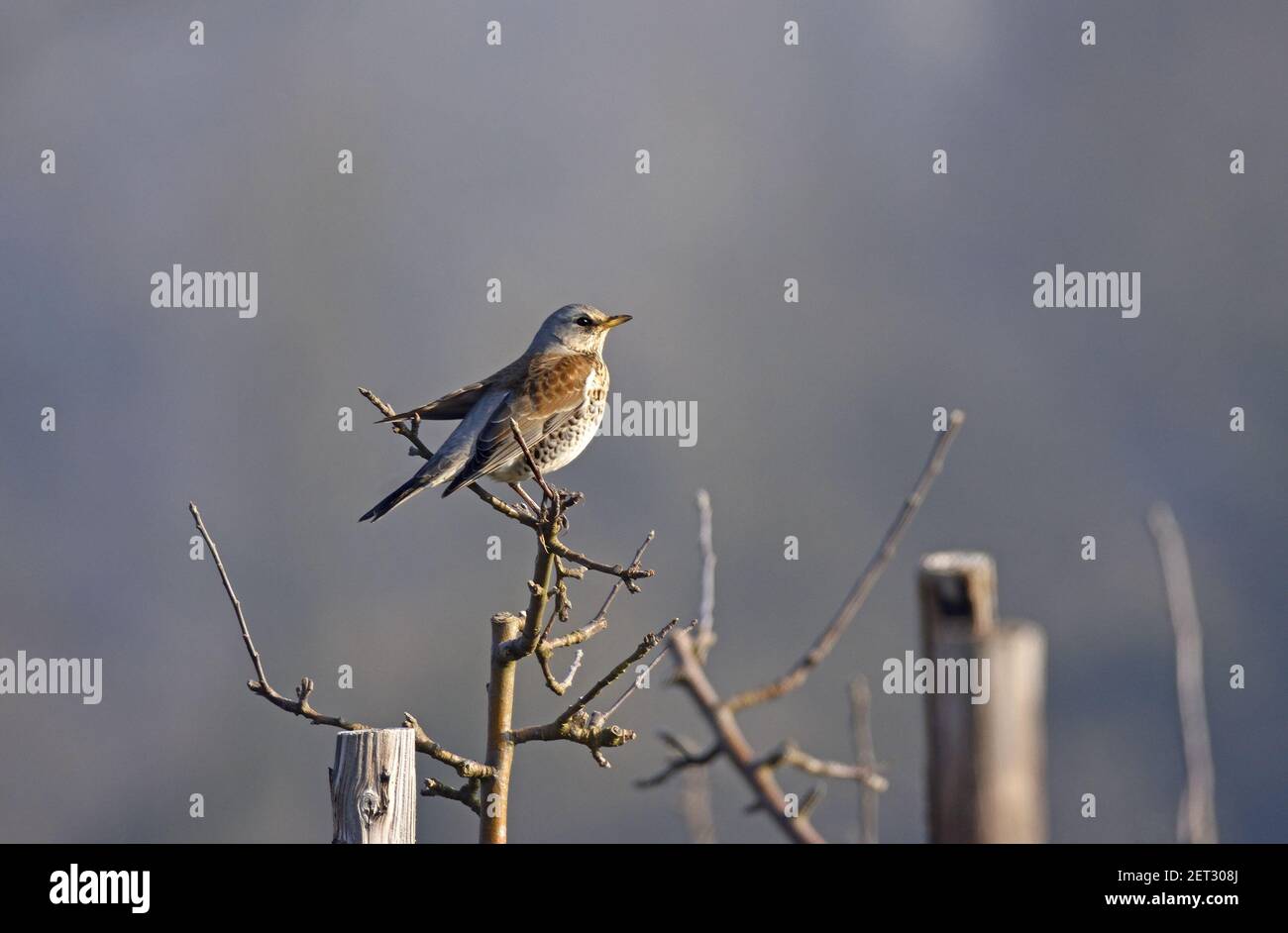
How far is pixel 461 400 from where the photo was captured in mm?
6598

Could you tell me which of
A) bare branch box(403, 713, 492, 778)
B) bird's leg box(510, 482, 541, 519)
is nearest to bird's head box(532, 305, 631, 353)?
bird's leg box(510, 482, 541, 519)

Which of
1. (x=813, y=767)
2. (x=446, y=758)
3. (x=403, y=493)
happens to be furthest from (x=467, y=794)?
(x=813, y=767)

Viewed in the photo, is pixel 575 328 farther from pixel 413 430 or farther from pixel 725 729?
pixel 725 729

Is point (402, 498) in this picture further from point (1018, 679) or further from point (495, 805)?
point (1018, 679)

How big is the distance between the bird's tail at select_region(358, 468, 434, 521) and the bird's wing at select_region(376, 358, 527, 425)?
11.4 inches

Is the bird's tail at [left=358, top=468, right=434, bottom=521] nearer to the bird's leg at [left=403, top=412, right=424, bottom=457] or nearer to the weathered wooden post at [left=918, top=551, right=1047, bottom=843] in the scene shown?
the bird's leg at [left=403, top=412, right=424, bottom=457]

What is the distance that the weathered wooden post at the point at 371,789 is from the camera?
3955 mm

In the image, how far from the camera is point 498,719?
4973 millimetres

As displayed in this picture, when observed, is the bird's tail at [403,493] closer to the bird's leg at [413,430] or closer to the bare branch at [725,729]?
the bird's leg at [413,430]

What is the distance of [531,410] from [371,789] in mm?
2975

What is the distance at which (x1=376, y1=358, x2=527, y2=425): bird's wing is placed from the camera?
6383 mm

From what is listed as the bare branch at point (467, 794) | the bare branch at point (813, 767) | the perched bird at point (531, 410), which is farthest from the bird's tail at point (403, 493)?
the bare branch at point (813, 767)
